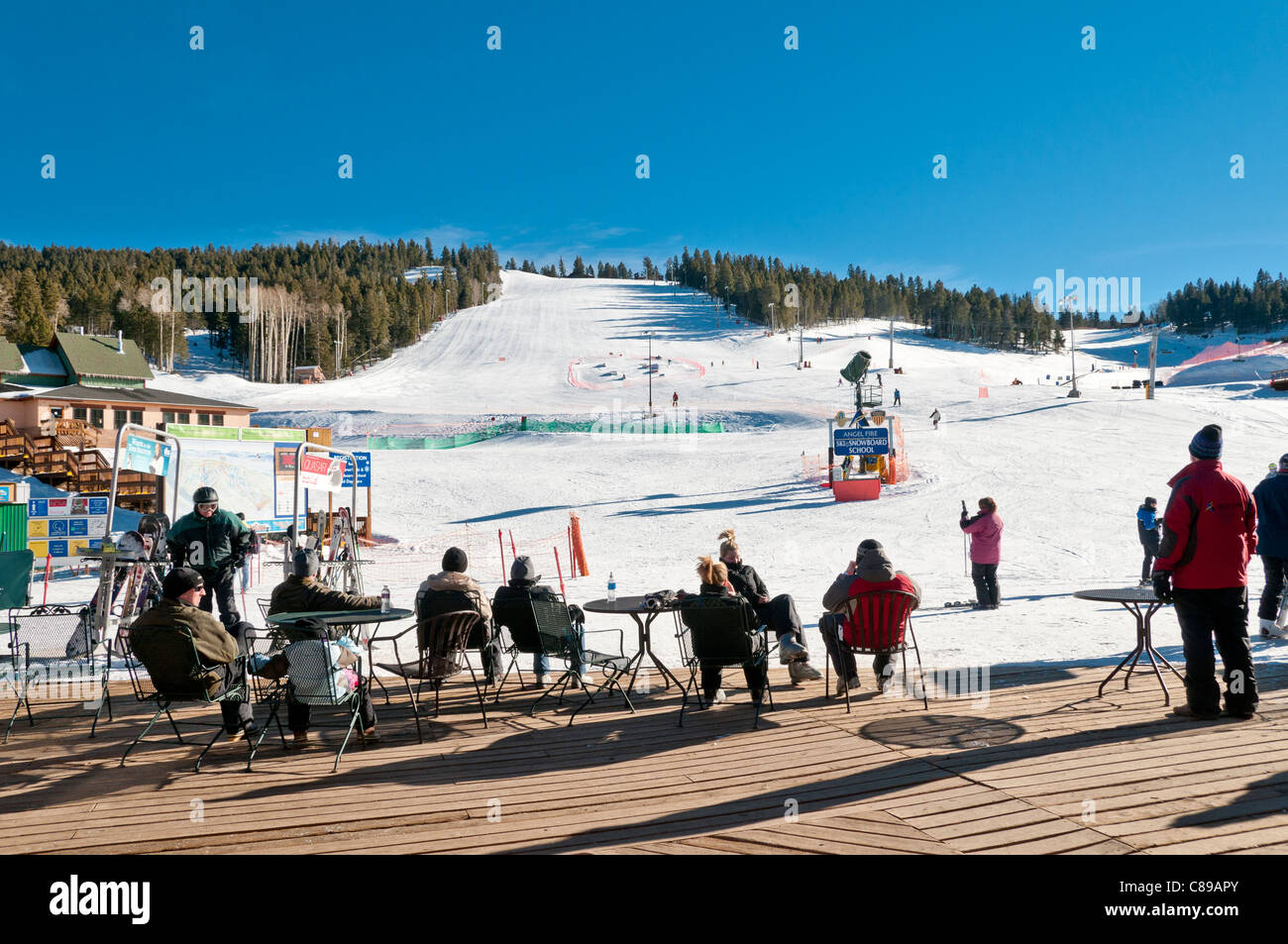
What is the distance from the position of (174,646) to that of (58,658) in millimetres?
3439

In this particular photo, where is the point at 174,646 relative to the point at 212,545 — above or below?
below

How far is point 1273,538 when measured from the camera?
7.07m

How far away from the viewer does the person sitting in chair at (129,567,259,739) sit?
15.1 ft

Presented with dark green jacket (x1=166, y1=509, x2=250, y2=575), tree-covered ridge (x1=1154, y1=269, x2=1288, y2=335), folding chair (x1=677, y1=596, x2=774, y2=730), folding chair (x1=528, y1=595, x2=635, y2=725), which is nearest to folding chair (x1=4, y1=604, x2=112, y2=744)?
dark green jacket (x1=166, y1=509, x2=250, y2=575)

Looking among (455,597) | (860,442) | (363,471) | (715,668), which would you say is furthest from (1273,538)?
(860,442)

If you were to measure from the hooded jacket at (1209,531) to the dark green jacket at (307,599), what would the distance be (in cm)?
512

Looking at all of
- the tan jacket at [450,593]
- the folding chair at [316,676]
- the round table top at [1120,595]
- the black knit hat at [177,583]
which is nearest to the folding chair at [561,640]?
the tan jacket at [450,593]

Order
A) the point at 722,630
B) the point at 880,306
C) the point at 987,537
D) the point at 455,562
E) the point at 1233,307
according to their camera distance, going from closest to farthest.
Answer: the point at 722,630 → the point at 455,562 → the point at 987,537 → the point at 880,306 → the point at 1233,307

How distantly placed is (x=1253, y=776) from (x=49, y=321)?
84509 millimetres

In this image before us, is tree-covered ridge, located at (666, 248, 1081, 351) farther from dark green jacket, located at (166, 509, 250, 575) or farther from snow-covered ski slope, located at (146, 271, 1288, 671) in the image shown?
dark green jacket, located at (166, 509, 250, 575)

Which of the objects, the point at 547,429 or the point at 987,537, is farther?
the point at 547,429

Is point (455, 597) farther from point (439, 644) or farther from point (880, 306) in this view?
point (880, 306)

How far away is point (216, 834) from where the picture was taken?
365cm
